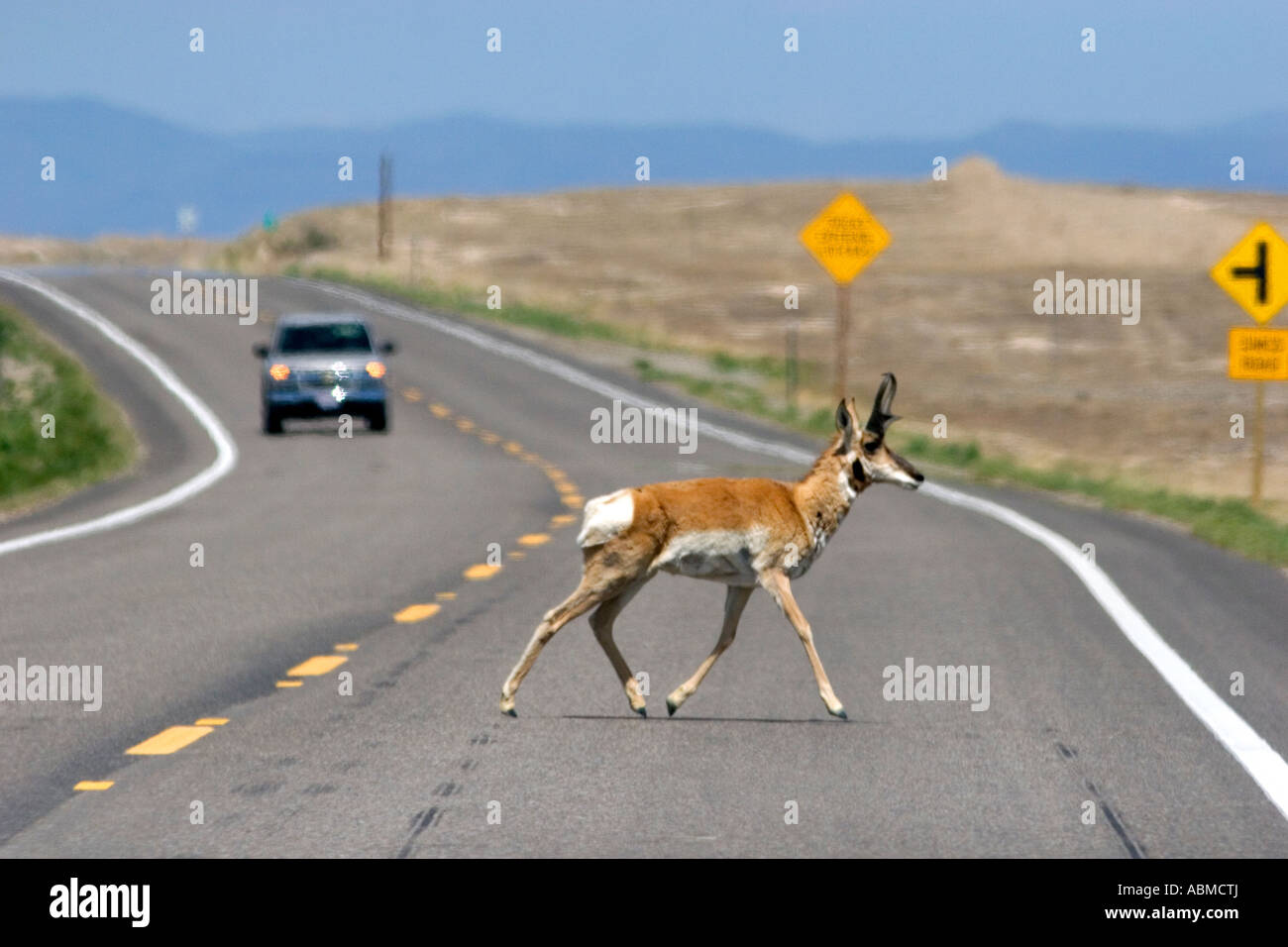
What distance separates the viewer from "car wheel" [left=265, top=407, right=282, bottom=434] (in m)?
34.0

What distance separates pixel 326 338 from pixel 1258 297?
15865 millimetres

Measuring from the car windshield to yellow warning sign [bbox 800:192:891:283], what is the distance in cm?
791

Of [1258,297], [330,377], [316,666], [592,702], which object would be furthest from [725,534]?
[330,377]

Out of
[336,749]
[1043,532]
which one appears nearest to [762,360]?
[1043,532]

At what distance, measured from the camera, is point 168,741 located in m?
9.30

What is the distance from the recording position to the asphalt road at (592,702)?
7.59m

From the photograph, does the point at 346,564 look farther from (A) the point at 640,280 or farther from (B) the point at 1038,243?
(B) the point at 1038,243

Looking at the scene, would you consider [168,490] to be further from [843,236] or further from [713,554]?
[713,554]

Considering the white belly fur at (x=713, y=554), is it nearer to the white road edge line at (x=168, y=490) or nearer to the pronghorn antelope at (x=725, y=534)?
the pronghorn antelope at (x=725, y=534)

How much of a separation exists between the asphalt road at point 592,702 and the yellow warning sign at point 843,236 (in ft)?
48.3

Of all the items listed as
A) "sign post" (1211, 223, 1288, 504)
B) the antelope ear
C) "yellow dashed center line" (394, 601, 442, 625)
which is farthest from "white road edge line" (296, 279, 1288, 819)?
"yellow dashed center line" (394, 601, 442, 625)

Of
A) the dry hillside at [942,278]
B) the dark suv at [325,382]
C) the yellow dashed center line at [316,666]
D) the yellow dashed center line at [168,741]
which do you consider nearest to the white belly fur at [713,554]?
the yellow dashed center line at [168,741]

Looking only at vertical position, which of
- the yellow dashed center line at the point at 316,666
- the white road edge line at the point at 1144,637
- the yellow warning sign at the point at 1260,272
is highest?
the yellow warning sign at the point at 1260,272
